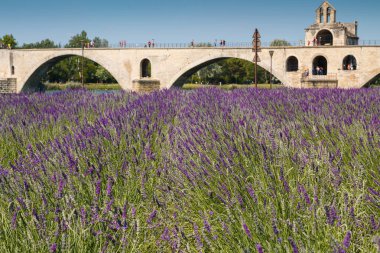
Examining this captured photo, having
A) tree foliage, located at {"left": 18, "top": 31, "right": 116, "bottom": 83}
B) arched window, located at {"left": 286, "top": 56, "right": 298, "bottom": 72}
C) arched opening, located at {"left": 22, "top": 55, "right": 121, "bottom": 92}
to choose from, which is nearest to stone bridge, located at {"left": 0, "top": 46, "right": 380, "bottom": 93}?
arched window, located at {"left": 286, "top": 56, "right": 298, "bottom": 72}

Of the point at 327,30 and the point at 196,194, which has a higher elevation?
the point at 327,30

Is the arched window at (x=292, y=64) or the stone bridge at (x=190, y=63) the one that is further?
the arched window at (x=292, y=64)

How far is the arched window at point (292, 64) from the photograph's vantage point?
41.8 metres

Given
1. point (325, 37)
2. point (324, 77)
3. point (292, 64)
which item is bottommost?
point (324, 77)

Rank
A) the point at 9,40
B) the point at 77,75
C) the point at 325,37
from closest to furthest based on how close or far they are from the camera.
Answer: the point at 325,37 → the point at 77,75 → the point at 9,40

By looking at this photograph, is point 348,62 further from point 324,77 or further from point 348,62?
point 324,77

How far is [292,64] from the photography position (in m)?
42.8

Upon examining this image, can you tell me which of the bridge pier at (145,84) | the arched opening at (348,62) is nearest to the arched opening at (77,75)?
the bridge pier at (145,84)

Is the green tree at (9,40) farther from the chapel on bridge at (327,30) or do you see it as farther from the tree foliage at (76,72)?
the chapel on bridge at (327,30)

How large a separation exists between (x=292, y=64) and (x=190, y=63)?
922cm

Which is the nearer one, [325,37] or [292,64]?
[292,64]

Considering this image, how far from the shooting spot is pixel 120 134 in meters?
5.09

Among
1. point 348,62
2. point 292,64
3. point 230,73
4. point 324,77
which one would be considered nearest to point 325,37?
point 348,62

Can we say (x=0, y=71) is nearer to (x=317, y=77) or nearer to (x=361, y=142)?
(x=317, y=77)
